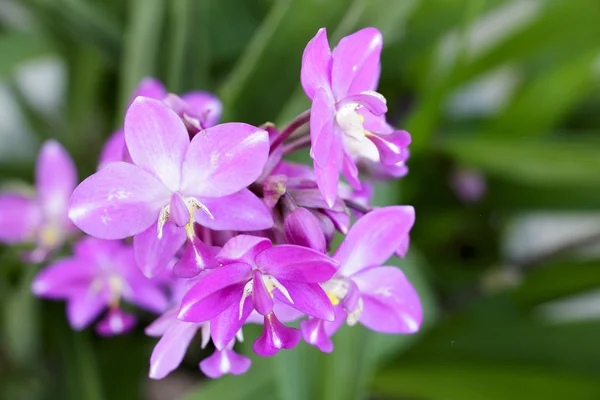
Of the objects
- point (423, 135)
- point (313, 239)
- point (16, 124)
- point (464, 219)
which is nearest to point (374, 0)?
point (423, 135)

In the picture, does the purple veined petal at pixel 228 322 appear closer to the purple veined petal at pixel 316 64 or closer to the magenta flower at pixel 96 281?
the purple veined petal at pixel 316 64

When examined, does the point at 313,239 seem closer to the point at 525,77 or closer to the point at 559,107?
the point at 559,107

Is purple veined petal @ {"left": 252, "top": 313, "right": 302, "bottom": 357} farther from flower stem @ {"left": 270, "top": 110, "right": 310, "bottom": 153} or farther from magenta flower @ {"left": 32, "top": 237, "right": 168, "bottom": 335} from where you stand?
magenta flower @ {"left": 32, "top": 237, "right": 168, "bottom": 335}

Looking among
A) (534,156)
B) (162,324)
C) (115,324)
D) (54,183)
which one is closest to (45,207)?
(54,183)

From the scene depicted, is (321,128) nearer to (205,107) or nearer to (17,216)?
(205,107)

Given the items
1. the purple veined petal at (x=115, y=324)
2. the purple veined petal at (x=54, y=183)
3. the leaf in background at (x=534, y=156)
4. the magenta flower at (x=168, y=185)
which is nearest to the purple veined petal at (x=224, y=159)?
the magenta flower at (x=168, y=185)

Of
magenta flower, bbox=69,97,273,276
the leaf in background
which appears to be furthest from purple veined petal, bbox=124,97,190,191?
the leaf in background
